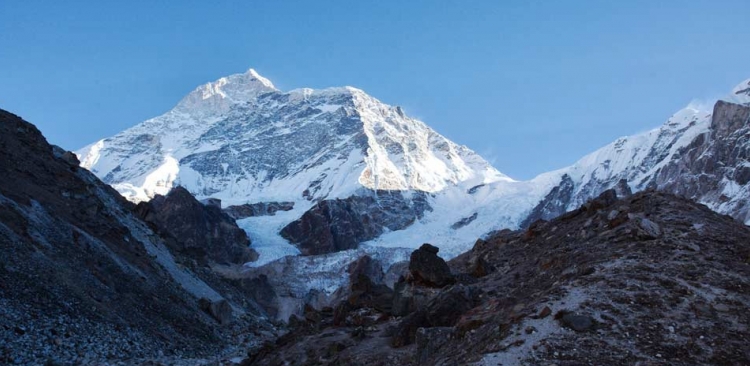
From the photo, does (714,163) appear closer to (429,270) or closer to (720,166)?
(720,166)

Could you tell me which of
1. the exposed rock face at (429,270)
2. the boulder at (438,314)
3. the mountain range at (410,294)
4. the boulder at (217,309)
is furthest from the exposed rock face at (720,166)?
the boulder at (438,314)

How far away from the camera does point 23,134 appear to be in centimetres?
4628

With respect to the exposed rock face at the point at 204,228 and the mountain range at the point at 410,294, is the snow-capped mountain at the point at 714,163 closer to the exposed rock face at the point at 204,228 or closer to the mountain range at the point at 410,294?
the exposed rock face at the point at 204,228

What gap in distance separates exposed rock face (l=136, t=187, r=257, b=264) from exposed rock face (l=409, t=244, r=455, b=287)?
119976mm

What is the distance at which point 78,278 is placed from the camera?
29.5m

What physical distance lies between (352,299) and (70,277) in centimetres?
1216

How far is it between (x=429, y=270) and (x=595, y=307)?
38.8 ft

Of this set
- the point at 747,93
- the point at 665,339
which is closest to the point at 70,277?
the point at 665,339

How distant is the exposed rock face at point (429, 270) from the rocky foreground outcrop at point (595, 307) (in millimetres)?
353

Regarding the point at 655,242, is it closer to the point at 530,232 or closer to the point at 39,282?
the point at 530,232

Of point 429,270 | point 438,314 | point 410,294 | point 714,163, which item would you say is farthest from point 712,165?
point 438,314

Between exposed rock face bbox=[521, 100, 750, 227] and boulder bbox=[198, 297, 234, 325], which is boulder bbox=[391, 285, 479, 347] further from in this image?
exposed rock face bbox=[521, 100, 750, 227]

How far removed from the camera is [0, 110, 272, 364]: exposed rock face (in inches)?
932

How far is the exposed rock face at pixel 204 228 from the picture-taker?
484 ft
